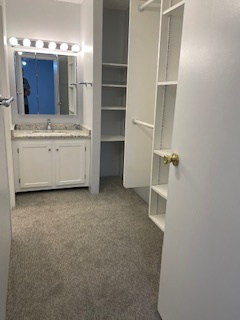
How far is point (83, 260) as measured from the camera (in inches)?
82.8

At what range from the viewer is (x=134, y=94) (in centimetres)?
261

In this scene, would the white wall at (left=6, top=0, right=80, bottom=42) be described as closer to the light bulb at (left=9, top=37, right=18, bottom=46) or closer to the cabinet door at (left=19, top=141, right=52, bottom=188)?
the light bulb at (left=9, top=37, right=18, bottom=46)

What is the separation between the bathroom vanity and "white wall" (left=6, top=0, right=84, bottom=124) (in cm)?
60

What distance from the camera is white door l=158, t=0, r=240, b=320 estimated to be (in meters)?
0.87

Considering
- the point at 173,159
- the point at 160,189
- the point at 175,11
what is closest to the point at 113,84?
the point at 175,11

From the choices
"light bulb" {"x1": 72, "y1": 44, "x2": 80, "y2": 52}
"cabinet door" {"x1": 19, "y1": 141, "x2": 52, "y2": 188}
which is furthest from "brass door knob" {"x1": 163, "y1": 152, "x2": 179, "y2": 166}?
"light bulb" {"x1": 72, "y1": 44, "x2": 80, "y2": 52}

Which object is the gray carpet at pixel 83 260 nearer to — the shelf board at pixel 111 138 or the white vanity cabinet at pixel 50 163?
the white vanity cabinet at pixel 50 163

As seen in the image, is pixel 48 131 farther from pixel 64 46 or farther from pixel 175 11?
pixel 175 11

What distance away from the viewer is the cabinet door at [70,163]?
3406 millimetres

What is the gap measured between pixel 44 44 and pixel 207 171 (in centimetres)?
337

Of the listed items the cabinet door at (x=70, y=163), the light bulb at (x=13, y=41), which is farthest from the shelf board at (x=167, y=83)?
the light bulb at (x=13, y=41)

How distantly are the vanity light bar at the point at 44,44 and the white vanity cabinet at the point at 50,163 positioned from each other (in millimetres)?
1359

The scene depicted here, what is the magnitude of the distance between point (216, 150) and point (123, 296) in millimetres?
1283

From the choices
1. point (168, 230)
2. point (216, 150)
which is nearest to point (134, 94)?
point (168, 230)
